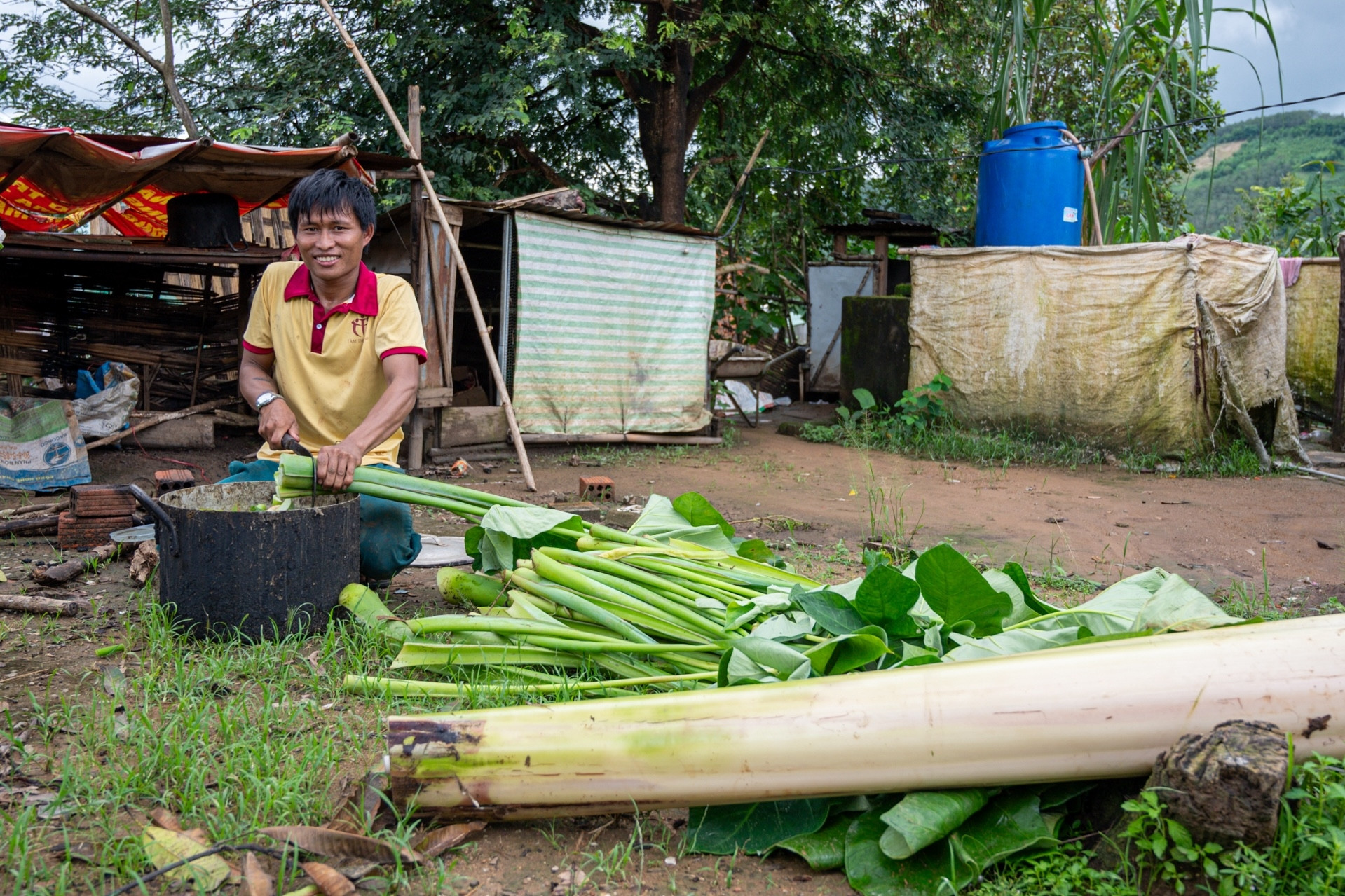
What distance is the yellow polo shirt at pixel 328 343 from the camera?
3.28 m

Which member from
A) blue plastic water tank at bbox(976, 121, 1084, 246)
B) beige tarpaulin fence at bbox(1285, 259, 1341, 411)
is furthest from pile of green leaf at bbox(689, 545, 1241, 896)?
beige tarpaulin fence at bbox(1285, 259, 1341, 411)

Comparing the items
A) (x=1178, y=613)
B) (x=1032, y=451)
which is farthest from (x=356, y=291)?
(x=1032, y=451)

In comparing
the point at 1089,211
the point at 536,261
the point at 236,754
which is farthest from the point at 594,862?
the point at 1089,211

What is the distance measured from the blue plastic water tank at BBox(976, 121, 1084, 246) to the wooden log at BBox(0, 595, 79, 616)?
7.72 m

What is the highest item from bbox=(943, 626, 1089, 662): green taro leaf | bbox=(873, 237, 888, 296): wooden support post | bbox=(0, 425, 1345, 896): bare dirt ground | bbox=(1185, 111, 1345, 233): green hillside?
bbox=(1185, 111, 1345, 233): green hillside

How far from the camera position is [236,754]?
2.04 meters

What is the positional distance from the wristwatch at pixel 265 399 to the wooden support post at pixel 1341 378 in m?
8.74

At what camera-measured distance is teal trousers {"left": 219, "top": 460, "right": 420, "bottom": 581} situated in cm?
313

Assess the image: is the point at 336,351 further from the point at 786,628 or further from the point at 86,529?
the point at 786,628

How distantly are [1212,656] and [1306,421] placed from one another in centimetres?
987

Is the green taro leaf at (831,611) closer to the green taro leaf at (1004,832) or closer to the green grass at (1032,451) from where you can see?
the green taro leaf at (1004,832)

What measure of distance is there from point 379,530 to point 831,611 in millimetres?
1657

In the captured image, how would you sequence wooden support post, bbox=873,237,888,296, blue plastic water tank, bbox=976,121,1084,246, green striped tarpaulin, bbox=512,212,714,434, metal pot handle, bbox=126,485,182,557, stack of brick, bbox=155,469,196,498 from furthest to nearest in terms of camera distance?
wooden support post, bbox=873,237,888,296, blue plastic water tank, bbox=976,121,1084,246, green striped tarpaulin, bbox=512,212,714,434, stack of brick, bbox=155,469,196,498, metal pot handle, bbox=126,485,182,557

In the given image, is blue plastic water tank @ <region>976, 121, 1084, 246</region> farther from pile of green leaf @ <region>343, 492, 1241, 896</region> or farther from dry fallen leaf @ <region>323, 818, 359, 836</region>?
dry fallen leaf @ <region>323, 818, 359, 836</region>
